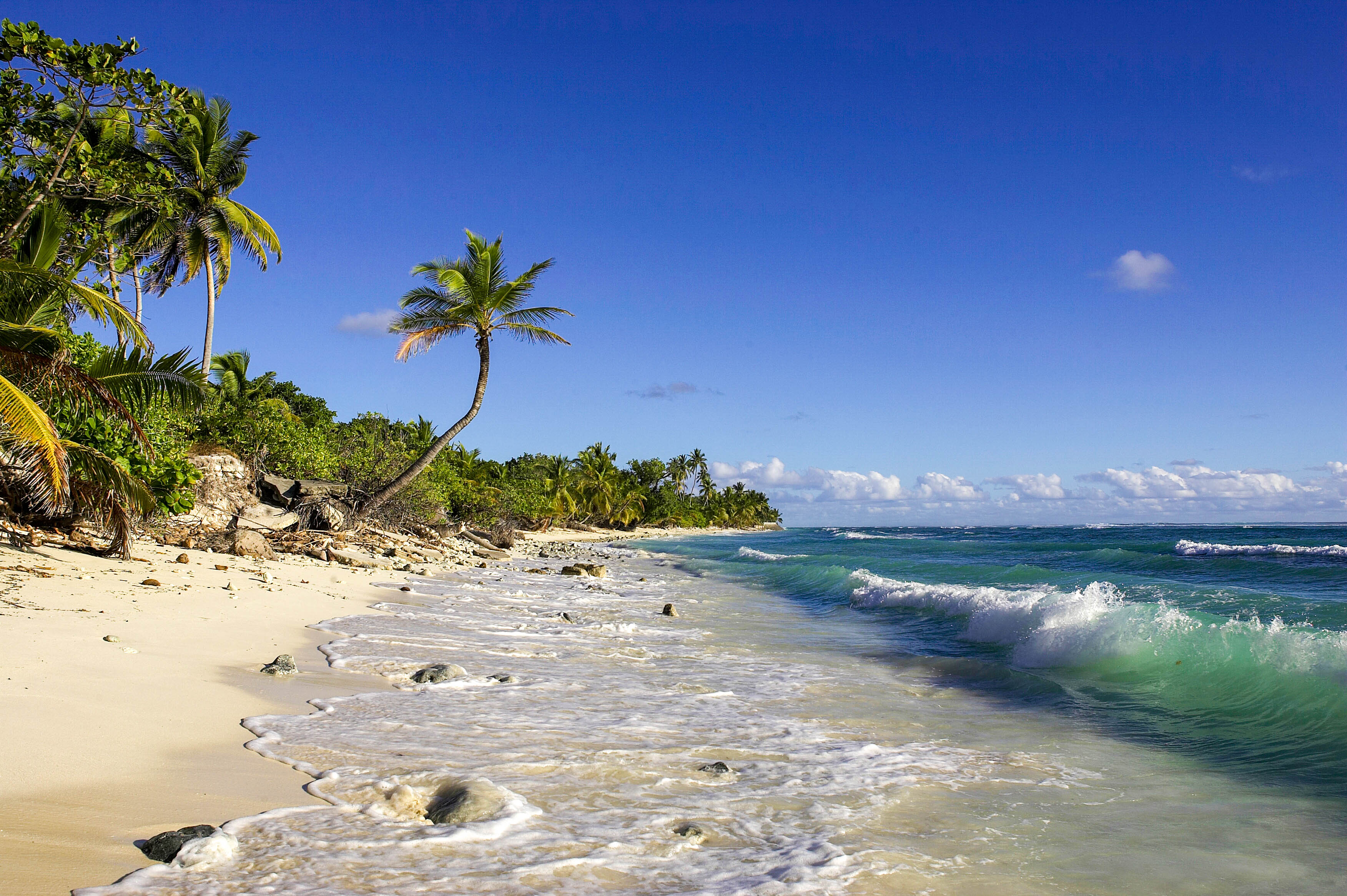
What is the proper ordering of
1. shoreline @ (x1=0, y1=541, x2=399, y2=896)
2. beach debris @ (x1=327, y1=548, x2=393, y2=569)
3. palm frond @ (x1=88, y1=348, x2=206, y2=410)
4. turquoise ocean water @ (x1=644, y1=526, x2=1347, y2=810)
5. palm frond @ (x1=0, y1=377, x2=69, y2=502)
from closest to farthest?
shoreline @ (x1=0, y1=541, x2=399, y2=896) → turquoise ocean water @ (x1=644, y1=526, x2=1347, y2=810) → palm frond @ (x1=0, y1=377, x2=69, y2=502) → palm frond @ (x1=88, y1=348, x2=206, y2=410) → beach debris @ (x1=327, y1=548, x2=393, y2=569)

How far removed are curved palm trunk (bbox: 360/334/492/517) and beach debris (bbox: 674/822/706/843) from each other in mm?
18244

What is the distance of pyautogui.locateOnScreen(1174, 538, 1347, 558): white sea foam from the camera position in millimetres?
30641

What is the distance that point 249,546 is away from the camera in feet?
45.1

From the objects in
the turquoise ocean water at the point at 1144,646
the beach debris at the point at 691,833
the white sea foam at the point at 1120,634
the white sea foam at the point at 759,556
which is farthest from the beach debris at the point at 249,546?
the white sea foam at the point at 759,556

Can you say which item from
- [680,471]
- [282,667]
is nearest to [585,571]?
[282,667]

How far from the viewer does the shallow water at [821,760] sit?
10.2ft

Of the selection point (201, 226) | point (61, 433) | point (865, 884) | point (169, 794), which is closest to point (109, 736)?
point (169, 794)

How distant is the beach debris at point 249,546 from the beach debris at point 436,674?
8.97m

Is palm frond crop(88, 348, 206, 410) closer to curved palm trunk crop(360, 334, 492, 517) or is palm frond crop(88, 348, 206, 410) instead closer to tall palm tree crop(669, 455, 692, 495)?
curved palm trunk crop(360, 334, 492, 517)

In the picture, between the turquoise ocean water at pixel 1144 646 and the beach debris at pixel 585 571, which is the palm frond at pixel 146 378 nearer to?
the turquoise ocean water at pixel 1144 646

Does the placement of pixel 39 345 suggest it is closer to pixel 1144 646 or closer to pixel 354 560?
pixel 354 560

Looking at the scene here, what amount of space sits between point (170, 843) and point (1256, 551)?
4142 centimetres

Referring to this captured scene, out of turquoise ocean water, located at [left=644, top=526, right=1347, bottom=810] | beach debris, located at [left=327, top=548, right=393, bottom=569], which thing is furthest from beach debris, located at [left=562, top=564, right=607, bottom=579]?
beach debris, located at [left=327, top=548, right=393, bottom=569]

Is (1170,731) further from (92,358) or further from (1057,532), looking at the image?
(1057,532)
